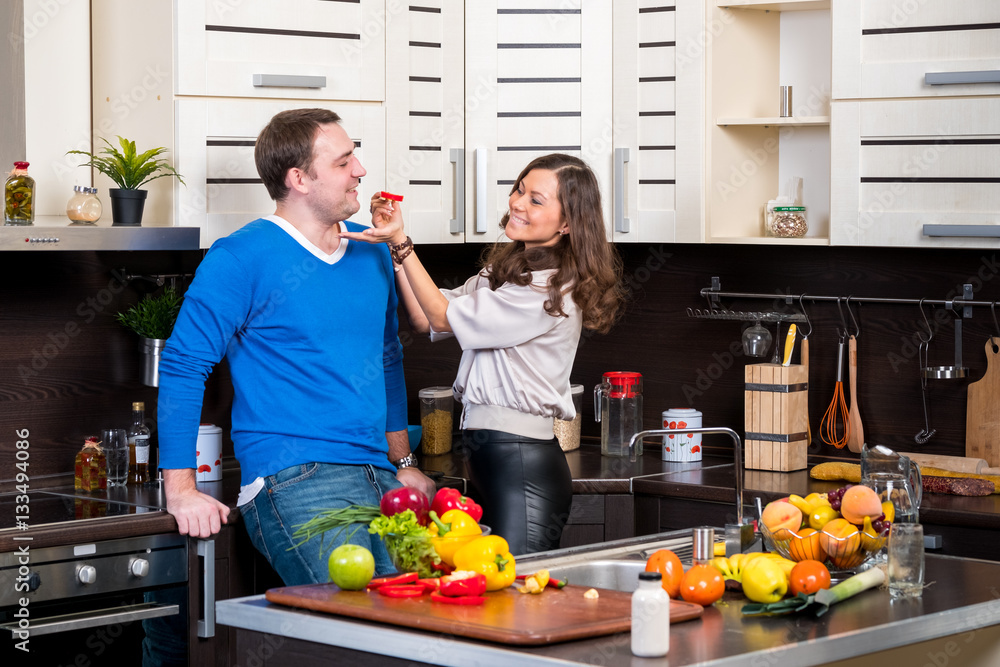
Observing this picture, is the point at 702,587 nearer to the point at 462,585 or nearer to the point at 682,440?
the point at 462,585

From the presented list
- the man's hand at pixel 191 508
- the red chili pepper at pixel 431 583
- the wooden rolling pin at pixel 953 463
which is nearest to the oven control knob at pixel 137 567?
the man's hand at pixel 191 508

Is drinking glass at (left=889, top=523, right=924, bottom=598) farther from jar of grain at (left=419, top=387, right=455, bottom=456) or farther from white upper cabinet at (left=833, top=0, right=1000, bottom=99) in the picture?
jar of grain at (left=419, top=387, right=455, bottom=456)

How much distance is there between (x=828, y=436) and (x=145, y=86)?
2.11 m

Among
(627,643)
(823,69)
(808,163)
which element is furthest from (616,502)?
(627,643)

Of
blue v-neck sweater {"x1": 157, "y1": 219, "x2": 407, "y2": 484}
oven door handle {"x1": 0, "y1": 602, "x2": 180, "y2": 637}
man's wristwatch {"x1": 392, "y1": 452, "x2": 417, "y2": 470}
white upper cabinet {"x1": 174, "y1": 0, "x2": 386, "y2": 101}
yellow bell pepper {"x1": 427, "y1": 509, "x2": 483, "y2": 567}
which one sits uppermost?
white upper cabinet {"x1": 174, "y1": 0, "x2": 386, "y2": 101}

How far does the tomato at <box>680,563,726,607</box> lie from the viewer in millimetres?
1783

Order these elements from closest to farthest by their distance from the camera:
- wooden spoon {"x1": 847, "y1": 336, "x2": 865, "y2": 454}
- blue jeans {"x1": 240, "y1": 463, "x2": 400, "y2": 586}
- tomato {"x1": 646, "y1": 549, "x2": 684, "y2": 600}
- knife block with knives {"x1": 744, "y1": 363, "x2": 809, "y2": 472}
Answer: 1. tomato {"x1": 646, "y1": 549, "x2": 684, "y2": 600}
2. blue jeans {"x1": 240, "y1": 463, "x2": 400, "y2": 586}
3. knife block with knives {"x1": 744, "y1": 363, "x2": 809, "y2": 472}
4. wooden spoon {"x1": 847, "y1": 336, "x2": 865, "y2": 454}

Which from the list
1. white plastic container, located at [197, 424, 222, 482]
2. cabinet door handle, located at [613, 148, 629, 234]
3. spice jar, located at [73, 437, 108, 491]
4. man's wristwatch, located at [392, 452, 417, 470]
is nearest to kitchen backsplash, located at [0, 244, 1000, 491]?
spice jar, located at [73, 437, 108, 491]

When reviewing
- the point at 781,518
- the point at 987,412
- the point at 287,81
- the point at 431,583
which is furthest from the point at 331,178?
the point at 987,412

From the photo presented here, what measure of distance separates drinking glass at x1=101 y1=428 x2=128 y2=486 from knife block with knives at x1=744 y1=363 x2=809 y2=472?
168 centimetres

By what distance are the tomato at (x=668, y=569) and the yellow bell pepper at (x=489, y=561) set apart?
0.21 metres

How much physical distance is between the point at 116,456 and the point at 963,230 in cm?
219

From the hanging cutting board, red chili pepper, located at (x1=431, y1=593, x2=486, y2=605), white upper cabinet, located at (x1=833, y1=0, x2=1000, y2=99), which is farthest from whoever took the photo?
the hanging cutting board

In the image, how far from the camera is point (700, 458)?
138 inches
